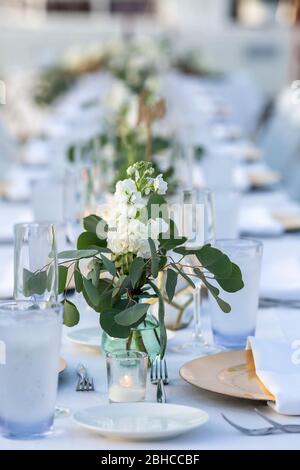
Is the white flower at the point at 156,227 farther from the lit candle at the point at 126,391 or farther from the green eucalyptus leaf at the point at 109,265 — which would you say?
the lit candle at the point at 126,391

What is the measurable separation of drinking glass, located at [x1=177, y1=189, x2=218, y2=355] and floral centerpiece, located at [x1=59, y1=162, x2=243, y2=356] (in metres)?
0.22

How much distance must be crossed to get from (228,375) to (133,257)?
0.64ft

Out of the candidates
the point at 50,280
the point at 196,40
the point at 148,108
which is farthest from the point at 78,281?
the point at 196,40

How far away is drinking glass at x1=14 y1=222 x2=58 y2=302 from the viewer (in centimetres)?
136

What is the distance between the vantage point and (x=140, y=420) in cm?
123

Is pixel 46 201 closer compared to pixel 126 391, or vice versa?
pixel 126 391

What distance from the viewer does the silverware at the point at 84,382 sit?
140 cm

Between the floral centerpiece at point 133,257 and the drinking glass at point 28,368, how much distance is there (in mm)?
131

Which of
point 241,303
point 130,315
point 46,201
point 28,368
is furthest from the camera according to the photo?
point 46,201

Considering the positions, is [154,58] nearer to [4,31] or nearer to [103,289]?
[103,289]

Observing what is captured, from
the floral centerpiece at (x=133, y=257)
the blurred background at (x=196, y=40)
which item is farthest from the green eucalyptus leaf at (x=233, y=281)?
the blurred background at (x=196, y=40)

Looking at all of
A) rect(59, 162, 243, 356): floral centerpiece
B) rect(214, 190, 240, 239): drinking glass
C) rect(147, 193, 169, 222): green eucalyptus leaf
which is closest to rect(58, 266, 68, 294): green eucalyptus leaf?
rect(59, 162, 243, 356): floral centerpiece

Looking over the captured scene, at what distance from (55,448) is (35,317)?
5.3 inches

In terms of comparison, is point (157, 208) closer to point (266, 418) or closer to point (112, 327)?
point (112, 327)
